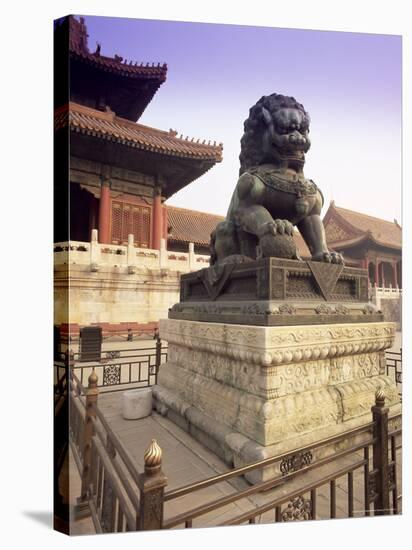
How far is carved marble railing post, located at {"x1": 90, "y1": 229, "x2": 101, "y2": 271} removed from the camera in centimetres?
864

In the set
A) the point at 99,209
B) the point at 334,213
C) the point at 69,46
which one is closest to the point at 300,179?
the point at 69,46

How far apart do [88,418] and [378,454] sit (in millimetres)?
2047

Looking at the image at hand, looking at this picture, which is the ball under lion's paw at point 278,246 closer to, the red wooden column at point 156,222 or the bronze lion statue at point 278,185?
the bronze lion statue at point 278,185

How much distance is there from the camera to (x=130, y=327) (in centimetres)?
892

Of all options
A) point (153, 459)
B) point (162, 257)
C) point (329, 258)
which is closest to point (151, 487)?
point (153, 459)

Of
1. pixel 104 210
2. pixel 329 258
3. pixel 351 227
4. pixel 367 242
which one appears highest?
pixel 351 227

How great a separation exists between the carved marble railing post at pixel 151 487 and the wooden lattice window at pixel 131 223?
29.6 ft

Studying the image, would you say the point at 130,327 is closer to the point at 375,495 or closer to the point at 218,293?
the point at 218,293

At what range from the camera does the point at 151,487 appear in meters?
1.37

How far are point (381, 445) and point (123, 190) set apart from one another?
9.63m

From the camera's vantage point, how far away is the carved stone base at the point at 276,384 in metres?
2.38

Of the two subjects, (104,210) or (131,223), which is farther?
(131,223)

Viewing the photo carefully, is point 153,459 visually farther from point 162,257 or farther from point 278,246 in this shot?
point 162,257

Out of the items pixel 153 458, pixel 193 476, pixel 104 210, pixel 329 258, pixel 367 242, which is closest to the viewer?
pixel 153 458
